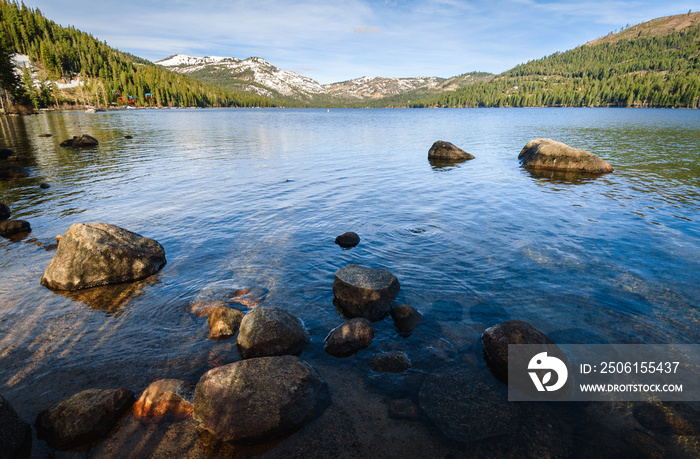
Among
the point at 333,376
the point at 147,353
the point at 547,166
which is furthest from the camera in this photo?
the point at 547,166

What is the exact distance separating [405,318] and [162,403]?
6125 mm

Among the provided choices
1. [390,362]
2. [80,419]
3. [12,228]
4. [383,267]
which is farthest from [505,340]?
[12,228]

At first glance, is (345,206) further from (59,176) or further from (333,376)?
(59,176)

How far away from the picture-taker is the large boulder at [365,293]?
963cm

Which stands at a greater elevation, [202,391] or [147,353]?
[202,391]

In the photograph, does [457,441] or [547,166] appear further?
[547,166]

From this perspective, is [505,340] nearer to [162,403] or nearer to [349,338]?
[349,338]

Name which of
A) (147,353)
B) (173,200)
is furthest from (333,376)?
(173,200)

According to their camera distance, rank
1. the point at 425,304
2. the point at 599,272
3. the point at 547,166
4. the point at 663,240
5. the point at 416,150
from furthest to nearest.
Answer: the point at 416,150 → the point at 547,166 → the point at 663,240 → the point at 599,272 → the point at 425,304

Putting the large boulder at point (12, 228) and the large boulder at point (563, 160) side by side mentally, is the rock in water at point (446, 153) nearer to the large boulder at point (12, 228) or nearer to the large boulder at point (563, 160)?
the large boulder at point (563, 160)

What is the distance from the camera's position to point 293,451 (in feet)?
19.3

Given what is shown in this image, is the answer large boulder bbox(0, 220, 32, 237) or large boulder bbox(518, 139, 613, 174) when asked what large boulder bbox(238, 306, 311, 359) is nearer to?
large boulder bbox(0, 220, 32, 237)

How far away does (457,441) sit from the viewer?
6047 mm

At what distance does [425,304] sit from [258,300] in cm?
543
